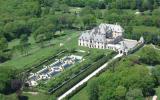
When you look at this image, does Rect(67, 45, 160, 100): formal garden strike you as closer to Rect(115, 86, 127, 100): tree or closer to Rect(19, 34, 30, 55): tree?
Rect(115, 86, 127, 100): tree

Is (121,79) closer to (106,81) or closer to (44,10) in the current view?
(106,81)

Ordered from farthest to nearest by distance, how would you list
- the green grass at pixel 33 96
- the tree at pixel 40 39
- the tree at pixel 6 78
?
the tree at pixel 40 39, the tree at pixel 6 78, the green grass at pixel 33 96

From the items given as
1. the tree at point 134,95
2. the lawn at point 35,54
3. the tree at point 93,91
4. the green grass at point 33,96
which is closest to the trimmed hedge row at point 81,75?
the green grass at point 33,96

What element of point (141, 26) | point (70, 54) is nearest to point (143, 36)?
point (141, 26)

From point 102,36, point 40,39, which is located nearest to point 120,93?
point 102,36

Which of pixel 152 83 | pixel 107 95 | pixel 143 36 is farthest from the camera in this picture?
pixel 143 36

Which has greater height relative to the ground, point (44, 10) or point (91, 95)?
point (44, 10)

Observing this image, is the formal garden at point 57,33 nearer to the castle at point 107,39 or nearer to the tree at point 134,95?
the tree at point 134,95
